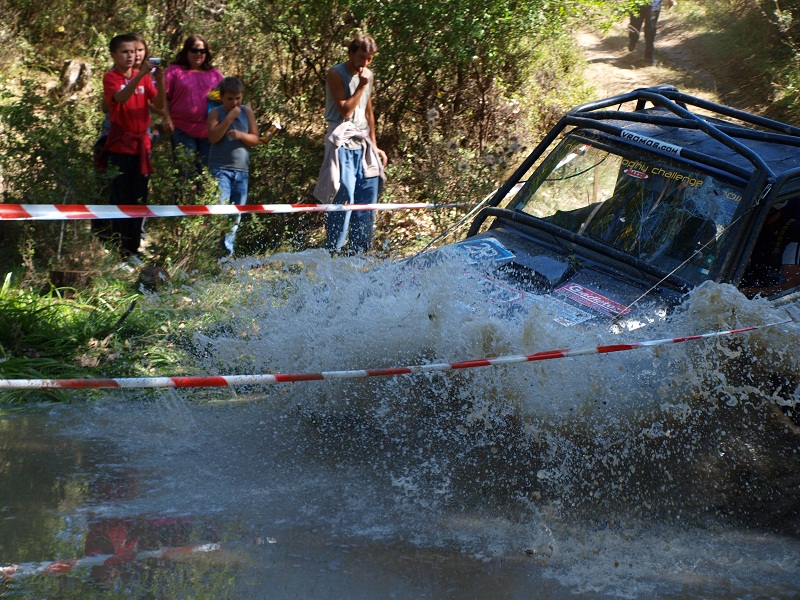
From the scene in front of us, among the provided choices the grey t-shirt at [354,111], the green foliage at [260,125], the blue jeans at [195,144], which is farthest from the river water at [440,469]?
the blue jeans at [195,144]

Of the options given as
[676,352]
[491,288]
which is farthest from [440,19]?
[676,352]

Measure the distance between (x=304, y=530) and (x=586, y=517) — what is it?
142 centimetres

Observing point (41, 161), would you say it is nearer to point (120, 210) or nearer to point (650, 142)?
point (120, 210)

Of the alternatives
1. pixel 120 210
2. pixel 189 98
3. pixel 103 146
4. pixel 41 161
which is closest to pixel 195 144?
pixel 189 98

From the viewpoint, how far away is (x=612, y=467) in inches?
181

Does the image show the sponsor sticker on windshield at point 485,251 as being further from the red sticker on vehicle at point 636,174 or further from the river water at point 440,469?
the red sticker on vehicle at point 636,174

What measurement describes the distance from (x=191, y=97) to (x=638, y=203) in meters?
4.29

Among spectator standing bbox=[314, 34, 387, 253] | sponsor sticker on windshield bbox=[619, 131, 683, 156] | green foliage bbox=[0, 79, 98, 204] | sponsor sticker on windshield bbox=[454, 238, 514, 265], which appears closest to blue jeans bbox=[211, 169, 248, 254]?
spectator standing bbox=[314, 34, 387, 253]

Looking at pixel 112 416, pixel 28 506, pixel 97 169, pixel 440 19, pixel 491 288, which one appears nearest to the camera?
pixel 28 506

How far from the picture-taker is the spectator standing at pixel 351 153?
24.7 feet

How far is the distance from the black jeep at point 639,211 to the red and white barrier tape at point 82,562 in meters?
2.19

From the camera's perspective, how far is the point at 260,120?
933 cm

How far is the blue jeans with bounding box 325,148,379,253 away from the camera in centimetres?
772

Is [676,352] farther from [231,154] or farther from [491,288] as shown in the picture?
[231,154]
